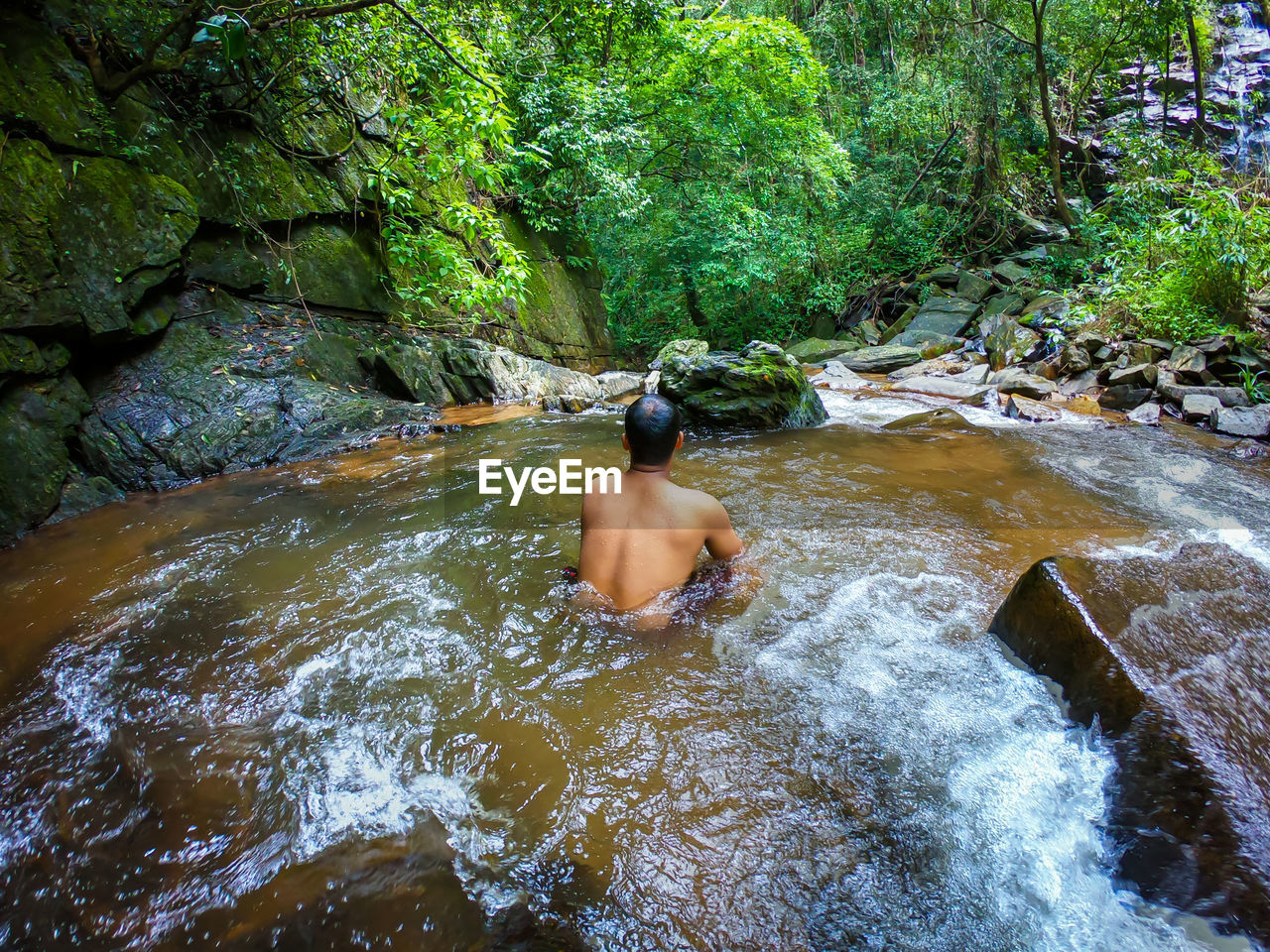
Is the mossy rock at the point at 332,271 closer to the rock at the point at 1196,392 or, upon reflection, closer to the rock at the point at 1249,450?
the rock at the point at 1249,450

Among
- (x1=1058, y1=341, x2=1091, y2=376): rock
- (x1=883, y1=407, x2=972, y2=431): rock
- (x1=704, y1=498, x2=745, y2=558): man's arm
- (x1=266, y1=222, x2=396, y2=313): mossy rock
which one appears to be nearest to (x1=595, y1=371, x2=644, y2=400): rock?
(x1=266, y1=222, x2=396, y2=313): mossy rock

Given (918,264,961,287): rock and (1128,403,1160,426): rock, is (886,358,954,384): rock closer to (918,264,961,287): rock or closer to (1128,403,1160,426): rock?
(1128,403,1160,426): rock

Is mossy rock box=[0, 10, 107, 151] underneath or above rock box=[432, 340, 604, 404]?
above

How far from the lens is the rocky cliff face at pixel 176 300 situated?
4.07 meters

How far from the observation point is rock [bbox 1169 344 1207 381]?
6031 mm

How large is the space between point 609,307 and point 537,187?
421 cm

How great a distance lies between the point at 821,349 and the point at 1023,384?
16.6ft

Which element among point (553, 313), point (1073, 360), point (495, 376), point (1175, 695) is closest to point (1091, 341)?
point (1073, 360)

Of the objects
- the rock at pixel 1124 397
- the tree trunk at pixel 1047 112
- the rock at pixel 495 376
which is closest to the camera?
the rock at pixel 1124 397

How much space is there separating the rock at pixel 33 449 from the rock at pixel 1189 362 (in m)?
9.79

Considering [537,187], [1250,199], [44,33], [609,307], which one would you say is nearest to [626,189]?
[537,187]

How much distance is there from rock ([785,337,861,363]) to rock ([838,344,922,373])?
0.78m

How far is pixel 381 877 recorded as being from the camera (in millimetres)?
1442

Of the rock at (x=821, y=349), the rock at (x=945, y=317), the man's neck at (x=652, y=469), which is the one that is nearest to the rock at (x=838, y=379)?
the rock at (x=821, y=349)
